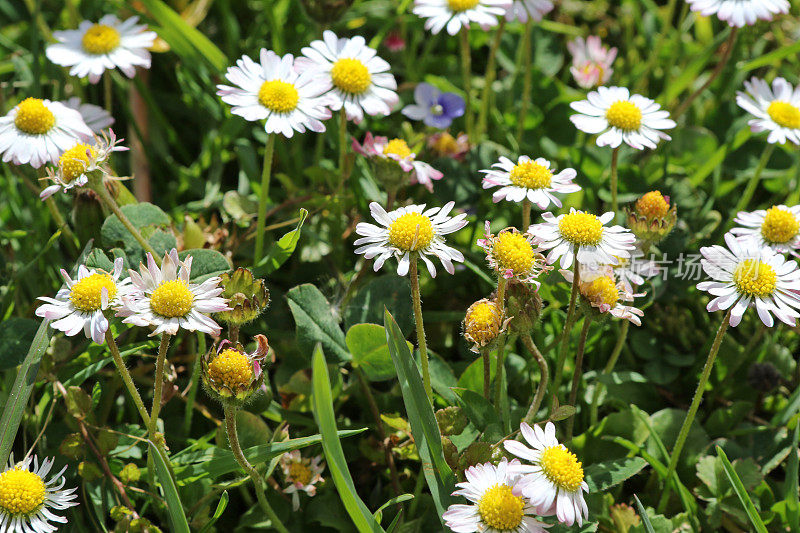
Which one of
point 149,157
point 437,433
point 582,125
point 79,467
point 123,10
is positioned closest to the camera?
point 437,433

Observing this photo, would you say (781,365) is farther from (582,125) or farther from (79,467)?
(79,467)

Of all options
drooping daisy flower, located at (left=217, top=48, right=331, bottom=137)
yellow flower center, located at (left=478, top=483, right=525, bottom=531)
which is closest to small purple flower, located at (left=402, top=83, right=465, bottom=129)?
drooping daisy flower, located at (left=217, top=48, right=331, bottom=137)

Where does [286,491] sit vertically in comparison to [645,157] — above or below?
below

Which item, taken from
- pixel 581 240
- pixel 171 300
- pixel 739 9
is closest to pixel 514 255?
pixel 581 240

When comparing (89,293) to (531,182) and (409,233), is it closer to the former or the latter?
(409,233)

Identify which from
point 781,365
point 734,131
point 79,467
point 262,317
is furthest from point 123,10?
point 781,365

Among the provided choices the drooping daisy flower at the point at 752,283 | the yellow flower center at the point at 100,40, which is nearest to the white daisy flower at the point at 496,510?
the drooping daisy flower at the point at 752,283

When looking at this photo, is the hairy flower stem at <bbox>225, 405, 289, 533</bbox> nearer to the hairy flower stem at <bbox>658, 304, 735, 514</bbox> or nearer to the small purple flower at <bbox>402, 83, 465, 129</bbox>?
the hairy flower stem at <bbox>658, 304, 735, 514</bbox>
